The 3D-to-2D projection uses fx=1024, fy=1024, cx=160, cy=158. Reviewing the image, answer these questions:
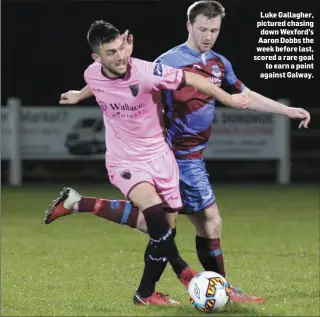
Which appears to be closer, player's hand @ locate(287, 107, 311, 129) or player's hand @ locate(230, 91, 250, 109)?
player's hand @ locate(230, 91, 250, 109)

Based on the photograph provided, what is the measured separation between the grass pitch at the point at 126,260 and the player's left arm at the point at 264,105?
1392 millimetres

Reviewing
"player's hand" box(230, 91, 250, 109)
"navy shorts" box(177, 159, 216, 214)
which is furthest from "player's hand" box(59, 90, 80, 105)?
"player's hand" box(230, 91, 250, 109)

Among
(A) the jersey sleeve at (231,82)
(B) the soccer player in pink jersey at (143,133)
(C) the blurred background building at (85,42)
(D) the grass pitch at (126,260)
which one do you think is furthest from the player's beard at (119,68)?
(C) the blurred background building at (85,42)

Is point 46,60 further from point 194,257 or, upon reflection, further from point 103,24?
point 103,24

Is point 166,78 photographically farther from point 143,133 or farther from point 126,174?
point 126,174

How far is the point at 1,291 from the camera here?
27.9ft

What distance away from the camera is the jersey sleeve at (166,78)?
7.12m

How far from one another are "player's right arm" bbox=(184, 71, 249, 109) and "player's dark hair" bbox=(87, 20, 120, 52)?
22.6 inches

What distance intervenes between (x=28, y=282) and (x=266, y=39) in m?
4.68

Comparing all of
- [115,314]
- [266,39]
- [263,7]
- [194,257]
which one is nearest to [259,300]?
[115,314]

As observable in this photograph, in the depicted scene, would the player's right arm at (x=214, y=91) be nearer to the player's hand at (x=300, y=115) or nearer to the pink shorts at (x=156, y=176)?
the player's hand at (x=300, y=115)

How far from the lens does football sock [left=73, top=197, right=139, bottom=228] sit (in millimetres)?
7711

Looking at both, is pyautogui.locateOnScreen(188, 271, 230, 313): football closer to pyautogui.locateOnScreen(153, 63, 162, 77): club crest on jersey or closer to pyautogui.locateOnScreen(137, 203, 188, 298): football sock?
pyautogui.locateOnScreen(137, 203, 188, 298): football sock

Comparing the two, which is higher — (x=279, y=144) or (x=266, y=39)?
(x=266, y=39)
